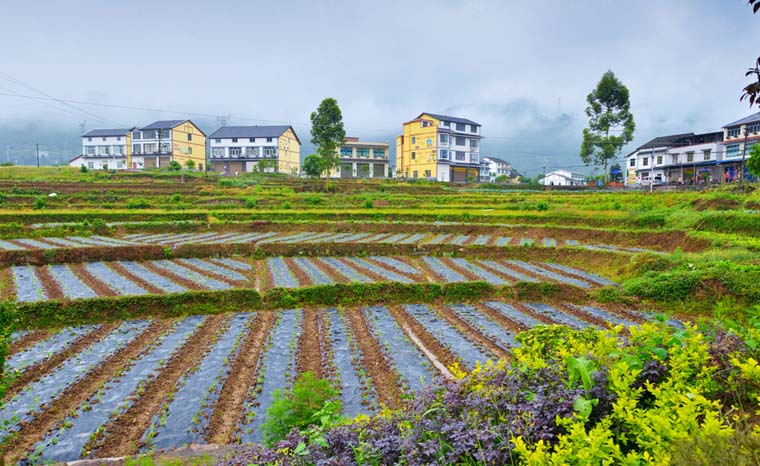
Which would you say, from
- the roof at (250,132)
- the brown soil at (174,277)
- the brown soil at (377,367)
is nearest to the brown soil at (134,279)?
the brown soil at (174,277)

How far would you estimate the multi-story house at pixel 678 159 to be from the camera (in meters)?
50.8

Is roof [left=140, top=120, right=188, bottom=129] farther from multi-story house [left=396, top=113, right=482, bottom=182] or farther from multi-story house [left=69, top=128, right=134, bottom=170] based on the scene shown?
multi-story house [left=396, top=113, right=482, bottom=182]

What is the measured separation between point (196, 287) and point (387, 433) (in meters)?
11.9

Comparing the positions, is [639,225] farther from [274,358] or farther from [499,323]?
[274,358]

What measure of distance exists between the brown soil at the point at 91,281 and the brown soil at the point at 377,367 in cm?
776

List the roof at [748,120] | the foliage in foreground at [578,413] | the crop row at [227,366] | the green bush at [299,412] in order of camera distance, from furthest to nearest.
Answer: the roof at [748,120] → the crop row at [227,366] → the green bush at [299,412] → the foliage in foreground at [578,413]

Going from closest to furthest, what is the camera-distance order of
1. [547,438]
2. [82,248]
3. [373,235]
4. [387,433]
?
[547,438] < [387,433] < [82,248] < [373,235]

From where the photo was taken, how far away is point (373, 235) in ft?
83.3

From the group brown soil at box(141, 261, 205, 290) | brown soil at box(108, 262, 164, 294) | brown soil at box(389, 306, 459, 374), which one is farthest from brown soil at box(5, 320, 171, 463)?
brown soil at box(389, 306, 459, 374)

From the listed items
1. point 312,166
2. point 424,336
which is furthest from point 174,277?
point 312,166

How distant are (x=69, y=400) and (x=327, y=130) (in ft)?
140

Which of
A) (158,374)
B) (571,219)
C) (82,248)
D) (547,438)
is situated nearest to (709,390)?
(547,438)

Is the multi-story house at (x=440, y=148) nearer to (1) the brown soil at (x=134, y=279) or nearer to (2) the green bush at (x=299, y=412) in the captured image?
(1) the brown soil at (x=134, y=279)

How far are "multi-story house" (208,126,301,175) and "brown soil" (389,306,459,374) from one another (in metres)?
62.1
